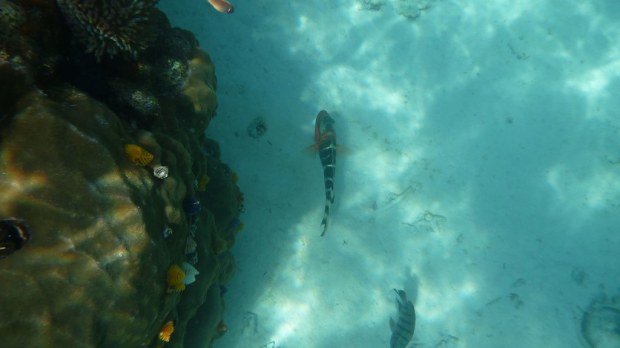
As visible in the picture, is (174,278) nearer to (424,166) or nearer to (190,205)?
(190,205)

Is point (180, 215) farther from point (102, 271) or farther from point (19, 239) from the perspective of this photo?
point (19, 239)

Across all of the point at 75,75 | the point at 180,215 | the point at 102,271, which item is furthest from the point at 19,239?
the point at 75,75

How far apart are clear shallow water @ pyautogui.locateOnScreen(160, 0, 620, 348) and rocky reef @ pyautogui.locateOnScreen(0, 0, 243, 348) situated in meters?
Result: 4.20

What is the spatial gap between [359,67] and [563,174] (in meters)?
5.95

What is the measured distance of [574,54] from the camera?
1001 centimetres

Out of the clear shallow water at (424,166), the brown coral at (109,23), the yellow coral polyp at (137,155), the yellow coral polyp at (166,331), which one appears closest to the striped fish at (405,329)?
the clear shallow water at (424,166)

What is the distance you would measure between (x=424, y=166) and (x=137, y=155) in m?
7.45

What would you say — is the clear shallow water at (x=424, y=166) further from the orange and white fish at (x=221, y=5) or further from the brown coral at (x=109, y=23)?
the brown coral at (x=109, y=23)

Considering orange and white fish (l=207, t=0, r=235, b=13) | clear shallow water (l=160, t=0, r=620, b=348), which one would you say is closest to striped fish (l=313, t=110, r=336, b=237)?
clear shallow water (l=160, t=0, r=620, b=348)

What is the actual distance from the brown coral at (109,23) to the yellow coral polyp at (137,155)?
0.96 metres

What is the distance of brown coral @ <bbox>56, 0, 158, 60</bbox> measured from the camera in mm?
3051

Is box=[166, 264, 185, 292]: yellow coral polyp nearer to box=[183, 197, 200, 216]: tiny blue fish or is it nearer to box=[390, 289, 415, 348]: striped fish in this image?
box=[183, 197, 200, 216]: tiny blue fish

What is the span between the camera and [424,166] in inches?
357

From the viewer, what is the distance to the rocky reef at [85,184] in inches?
92.0
